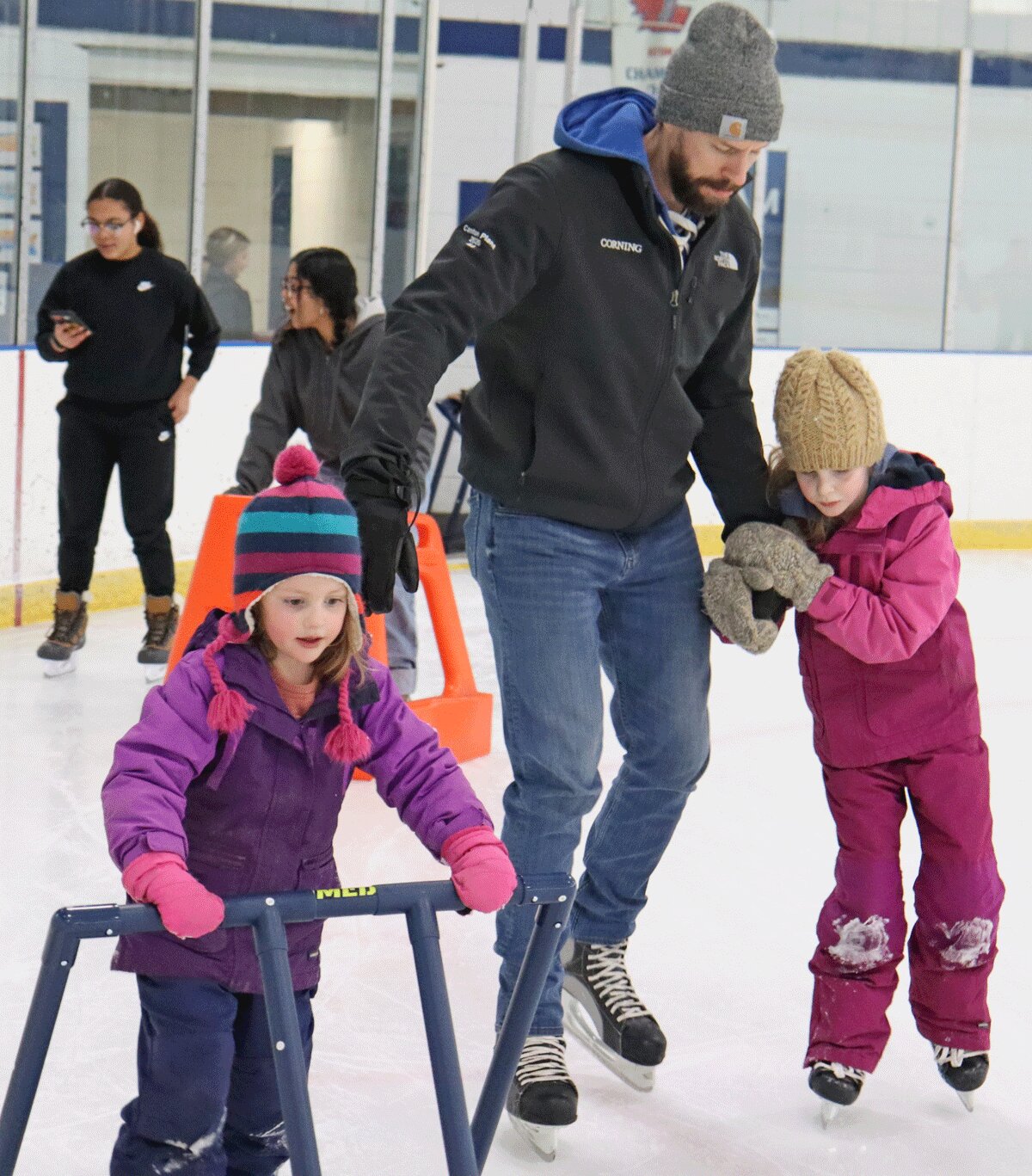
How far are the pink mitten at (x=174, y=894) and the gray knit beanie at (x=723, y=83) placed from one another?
3.48 ft

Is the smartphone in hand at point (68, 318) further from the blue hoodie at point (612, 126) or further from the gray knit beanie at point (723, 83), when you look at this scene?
the gray knit beanie at point (723, 83)

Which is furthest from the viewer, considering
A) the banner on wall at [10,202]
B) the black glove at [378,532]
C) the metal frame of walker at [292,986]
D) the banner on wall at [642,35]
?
the banner on wall at [642,35]

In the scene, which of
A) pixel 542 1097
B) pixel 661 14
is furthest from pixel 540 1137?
pixel 661 14

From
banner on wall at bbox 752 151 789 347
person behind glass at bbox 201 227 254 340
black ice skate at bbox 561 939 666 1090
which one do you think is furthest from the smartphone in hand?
banner on wall at bbox 752 151 789 347

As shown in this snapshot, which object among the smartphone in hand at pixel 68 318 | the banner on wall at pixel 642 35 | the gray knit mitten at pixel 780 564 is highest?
the banner on wall at pixel 642 35

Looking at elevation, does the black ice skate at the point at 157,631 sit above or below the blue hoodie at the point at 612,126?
below

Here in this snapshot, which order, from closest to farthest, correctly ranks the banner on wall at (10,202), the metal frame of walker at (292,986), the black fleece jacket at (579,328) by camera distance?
the metal frame of walker at (292,986) → the black fleece jacket at (579,328) → the banner on wall at (10,202)

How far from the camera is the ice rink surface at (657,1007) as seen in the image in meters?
2.15

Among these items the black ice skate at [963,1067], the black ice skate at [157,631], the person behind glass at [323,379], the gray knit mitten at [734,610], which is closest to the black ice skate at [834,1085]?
the black ice skate at [963,1067]

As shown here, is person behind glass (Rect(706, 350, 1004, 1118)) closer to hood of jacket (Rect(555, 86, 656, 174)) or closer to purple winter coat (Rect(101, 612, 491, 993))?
hood of jacket (Rect(555, 86, 656, 174))

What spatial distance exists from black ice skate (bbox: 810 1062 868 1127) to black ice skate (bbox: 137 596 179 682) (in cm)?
298

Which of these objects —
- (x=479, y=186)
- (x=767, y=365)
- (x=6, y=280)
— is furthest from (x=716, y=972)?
(x=479, y=186)

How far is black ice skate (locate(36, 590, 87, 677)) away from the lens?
4820 millimetres

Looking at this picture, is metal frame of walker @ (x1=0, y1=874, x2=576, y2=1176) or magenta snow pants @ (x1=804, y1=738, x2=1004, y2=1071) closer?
metal frame of walker @ (x1=0, y1=874, x2=576, y2=1176)
